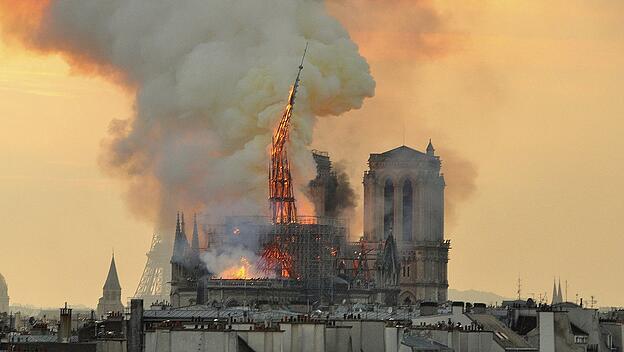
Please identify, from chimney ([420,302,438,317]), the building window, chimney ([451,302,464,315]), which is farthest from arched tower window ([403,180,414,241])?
the building window

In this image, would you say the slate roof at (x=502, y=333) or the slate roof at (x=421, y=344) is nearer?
the slate roof at (x=421, y=344)

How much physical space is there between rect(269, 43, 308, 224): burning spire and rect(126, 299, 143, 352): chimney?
84.1m

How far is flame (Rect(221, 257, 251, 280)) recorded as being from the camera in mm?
161750

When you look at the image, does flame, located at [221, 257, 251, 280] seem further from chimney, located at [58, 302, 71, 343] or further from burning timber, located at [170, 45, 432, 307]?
chimney, located at [58, 302, 71, 343]

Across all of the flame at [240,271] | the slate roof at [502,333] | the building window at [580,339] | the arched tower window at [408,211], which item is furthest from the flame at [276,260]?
the building window at [580,339]

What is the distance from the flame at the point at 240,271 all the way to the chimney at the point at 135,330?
274 ft

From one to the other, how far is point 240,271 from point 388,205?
119 ft

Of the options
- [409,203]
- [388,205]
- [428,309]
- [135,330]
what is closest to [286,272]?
[388,205]

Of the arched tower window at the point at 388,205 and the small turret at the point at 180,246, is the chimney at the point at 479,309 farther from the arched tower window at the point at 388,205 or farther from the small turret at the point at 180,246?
the arched tower window at the point at 388,205

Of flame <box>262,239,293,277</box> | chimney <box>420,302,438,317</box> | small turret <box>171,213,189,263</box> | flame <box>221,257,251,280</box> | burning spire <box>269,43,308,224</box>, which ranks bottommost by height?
chimney <box>420,302,438,317</box>

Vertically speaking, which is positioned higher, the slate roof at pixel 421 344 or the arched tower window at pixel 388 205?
the arched tower window at pixel 388 205

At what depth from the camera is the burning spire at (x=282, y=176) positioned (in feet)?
531

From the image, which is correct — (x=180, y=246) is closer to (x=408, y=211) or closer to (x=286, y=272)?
(x=286, y=272)

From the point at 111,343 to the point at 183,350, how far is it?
12042 millimetres
